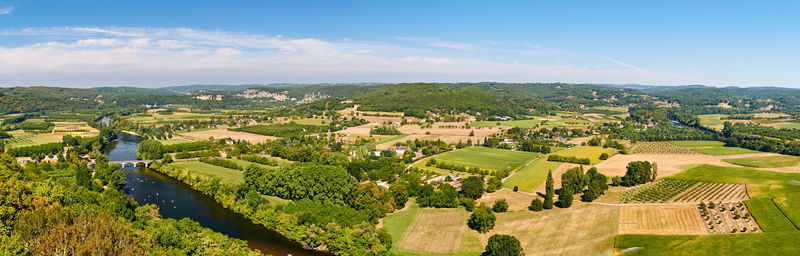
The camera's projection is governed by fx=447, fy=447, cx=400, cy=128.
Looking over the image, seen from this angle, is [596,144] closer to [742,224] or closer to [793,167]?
[793,167]

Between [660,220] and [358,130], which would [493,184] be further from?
[358,130]

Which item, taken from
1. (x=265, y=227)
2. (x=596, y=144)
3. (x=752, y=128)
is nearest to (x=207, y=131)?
(x=265, y=227)

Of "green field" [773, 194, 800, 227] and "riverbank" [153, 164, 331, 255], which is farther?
"green field" [773, 194, 800, 227]

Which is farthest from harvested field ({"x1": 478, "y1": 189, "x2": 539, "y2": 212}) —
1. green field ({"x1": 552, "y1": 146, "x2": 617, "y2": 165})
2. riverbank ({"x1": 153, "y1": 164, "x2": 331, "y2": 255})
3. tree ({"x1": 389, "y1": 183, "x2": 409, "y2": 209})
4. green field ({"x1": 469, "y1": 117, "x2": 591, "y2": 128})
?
green field ({"x1": 469, "y1": 117, "x2": 591, "y2": 128})

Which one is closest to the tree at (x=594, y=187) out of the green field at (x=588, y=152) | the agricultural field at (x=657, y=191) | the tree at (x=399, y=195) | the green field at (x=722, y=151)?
the agricultural field at (x=657, y=191)

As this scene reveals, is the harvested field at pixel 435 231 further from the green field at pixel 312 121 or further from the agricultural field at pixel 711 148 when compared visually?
the green field at pixel 312 121

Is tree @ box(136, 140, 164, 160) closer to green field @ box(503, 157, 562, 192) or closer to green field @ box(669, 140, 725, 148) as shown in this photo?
green field @ box(503, 157, 562, 192)
